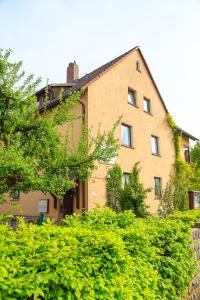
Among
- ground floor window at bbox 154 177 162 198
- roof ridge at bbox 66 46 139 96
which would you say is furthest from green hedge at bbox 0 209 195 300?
ground floor window at bbox 154 177 162 198

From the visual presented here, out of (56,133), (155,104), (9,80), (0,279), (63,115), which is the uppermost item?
(155,104)

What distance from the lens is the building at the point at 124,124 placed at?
55.5ft

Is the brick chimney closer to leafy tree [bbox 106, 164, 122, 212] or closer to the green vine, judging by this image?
→ the green vine

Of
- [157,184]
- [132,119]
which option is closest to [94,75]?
[132,119]

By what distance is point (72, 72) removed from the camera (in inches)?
1008

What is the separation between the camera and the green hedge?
232 centimetres

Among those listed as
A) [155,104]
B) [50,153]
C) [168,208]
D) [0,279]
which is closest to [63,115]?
[50,153]

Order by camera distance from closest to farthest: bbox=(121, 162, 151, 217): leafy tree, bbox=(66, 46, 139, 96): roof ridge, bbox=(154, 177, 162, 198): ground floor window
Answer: bbox=(121, 162, 151, 217): leafy tree, bbox=(66, 46, 139, 96): roof ridge, bbox=(154, 177, 162, 198): ground floor window

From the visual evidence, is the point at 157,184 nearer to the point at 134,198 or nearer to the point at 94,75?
the point at 134,198

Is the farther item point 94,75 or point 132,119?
point 132,119

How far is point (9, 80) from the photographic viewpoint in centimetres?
1016

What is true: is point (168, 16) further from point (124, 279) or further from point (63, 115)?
point (63, 115)

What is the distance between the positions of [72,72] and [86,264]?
24043 mm

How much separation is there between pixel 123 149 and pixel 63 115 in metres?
A: 8.11
